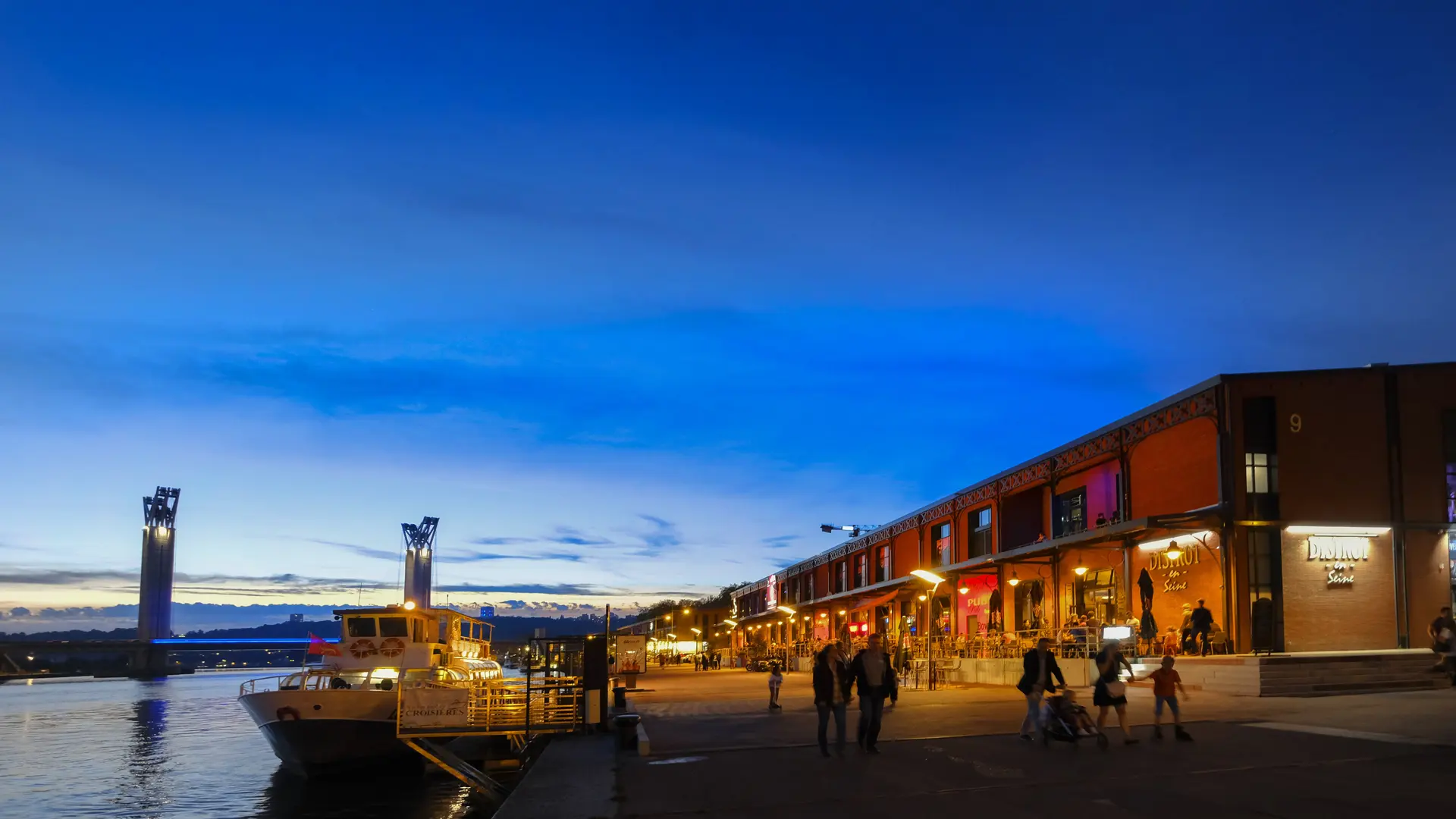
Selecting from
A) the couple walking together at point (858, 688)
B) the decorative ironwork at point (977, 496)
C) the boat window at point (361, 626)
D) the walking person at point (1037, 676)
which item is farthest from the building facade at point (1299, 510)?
the boat window at point (361, 626)

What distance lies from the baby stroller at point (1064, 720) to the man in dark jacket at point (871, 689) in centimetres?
236

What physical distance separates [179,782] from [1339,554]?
3486cm

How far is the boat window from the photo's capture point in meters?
30.2

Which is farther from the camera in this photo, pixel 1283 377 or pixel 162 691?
pixel 162 691

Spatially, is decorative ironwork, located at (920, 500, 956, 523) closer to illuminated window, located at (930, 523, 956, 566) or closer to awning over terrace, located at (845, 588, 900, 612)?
illuminated window, located at (930, 523, 956, 566)

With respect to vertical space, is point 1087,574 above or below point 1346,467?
below

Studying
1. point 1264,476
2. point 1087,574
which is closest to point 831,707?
point 1264,476

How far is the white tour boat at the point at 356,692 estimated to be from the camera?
26219mm

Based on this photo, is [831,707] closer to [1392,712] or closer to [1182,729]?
[1182,729]

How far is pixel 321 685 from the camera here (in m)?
27.5

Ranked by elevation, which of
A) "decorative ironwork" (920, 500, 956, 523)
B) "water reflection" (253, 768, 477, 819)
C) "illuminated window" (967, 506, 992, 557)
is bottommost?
"water reflection" (253, 768, 477, 819)

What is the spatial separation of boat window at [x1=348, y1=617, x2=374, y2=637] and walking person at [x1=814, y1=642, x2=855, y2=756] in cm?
1838

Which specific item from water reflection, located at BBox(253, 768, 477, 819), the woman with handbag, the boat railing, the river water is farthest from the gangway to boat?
the woman with handbag

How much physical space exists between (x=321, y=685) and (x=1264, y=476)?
24.8m
